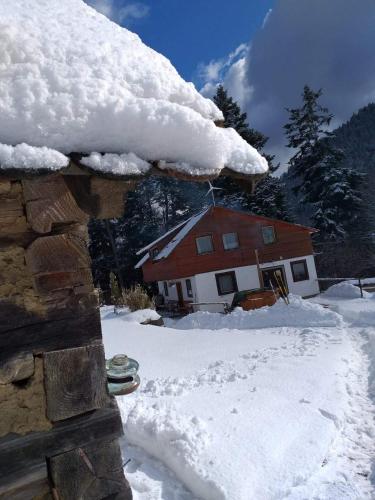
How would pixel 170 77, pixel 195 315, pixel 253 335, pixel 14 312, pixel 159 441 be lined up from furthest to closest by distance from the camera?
pixel 195 315 → pixel 253 335 → pixel 159 441 → pixel 170 77 → pixel 14 312

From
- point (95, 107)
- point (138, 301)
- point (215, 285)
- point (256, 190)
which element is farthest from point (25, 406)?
point (256, 190)

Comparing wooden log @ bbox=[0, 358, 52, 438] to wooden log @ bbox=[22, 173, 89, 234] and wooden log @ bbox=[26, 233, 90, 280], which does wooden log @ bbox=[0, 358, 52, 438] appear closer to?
wooden log @ bbox=[26, 233, 90, 280]

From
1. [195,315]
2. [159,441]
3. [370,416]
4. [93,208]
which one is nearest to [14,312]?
[93,208]

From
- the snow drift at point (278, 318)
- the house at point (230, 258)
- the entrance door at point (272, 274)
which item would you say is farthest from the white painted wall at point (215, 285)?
the snow drift at point (278, 318)

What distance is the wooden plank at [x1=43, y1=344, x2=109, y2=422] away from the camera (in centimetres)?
205

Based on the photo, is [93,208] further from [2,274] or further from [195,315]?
[195,315]

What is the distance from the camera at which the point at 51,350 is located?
2072 millimetres

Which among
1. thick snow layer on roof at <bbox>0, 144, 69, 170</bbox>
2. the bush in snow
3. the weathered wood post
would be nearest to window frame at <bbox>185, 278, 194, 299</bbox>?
the bush in snow

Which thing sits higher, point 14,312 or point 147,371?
point 14,312

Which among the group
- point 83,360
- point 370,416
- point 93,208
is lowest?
point 370,416

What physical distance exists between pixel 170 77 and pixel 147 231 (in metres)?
35.1

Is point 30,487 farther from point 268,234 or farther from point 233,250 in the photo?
point 268,234

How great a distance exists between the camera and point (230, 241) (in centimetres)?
2483

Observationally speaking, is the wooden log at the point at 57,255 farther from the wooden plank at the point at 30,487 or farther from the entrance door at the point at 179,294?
the entrance door at the point at 179,294
